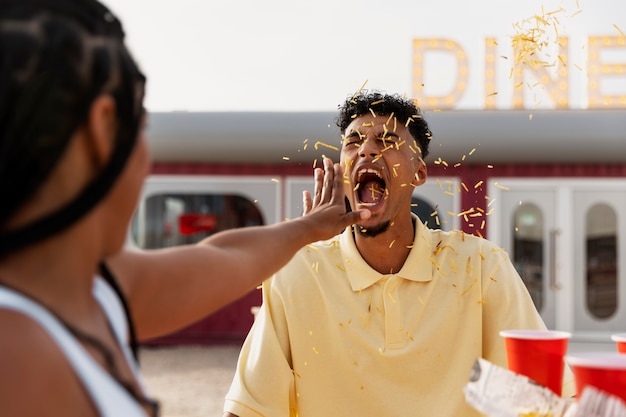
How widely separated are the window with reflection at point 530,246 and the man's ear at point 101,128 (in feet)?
27.2

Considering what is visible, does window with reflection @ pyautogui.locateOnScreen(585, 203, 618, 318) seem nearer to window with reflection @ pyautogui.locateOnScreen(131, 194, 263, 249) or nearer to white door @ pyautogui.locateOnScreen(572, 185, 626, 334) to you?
white door @ pyautogui.locateOnScreen(572, 185, 626, 334)

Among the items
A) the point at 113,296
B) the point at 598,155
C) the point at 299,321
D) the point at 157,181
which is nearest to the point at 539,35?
the point at 299,321

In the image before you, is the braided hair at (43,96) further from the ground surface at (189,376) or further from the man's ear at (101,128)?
the ground surface at (189,376)

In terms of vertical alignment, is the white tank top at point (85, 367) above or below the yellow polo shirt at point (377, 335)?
above

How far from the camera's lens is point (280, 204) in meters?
8.92

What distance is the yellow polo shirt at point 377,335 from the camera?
2213 millimetres

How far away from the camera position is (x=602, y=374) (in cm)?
125

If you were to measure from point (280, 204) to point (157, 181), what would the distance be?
5.52 ft

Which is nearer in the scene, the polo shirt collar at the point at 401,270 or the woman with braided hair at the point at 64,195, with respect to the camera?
the woman with braided hair at the point at 64,195

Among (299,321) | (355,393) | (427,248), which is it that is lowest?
(355,393)

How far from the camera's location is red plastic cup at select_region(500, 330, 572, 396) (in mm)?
1453

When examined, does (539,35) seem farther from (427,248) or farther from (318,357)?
(318,357)

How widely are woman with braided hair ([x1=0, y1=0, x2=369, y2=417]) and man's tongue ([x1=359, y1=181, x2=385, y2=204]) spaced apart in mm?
1731

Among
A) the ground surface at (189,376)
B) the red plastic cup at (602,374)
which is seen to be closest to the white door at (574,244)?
the ground surface at (189,376)
